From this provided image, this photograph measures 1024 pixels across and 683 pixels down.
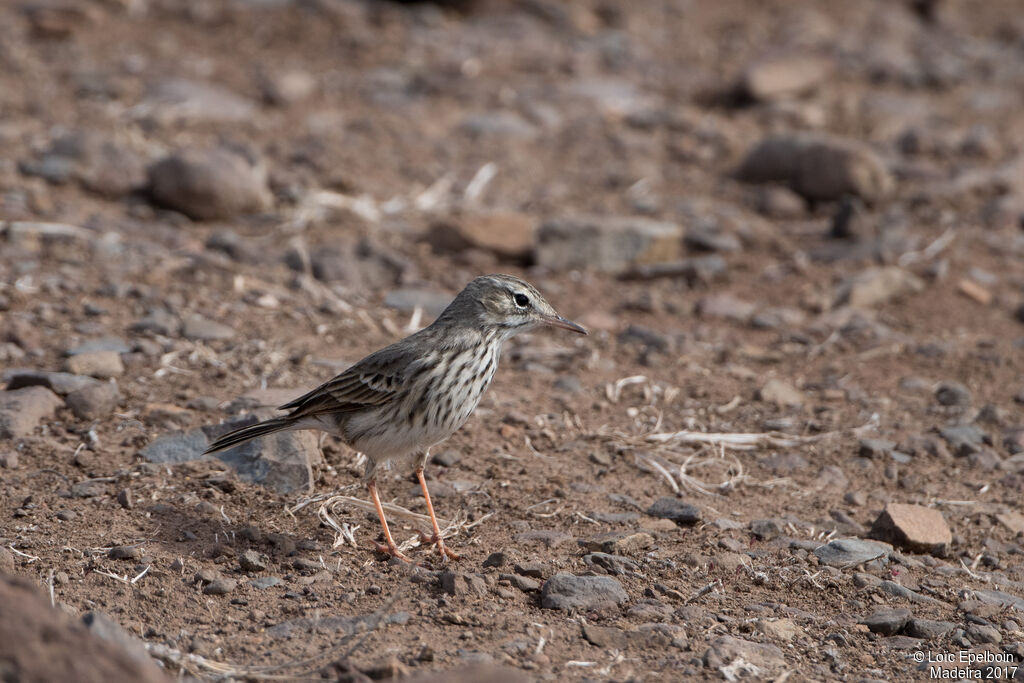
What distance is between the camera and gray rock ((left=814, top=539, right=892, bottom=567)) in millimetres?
5883

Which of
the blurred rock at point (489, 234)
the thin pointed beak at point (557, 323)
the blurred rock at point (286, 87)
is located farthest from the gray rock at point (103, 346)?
the blurred rock at point (286, 87)

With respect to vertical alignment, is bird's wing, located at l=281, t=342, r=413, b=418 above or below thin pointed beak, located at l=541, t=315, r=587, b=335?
below

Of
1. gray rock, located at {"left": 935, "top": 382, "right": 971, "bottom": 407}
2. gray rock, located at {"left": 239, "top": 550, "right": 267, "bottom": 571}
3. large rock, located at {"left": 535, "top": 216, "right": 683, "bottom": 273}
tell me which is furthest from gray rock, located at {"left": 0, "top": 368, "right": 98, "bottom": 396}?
gray rock, located at {"left": 935, "top": 382, "right": 971, "bottom": 407}

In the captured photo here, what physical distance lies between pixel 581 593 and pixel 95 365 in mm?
3651

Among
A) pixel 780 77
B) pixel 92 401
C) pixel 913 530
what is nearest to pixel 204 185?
pixel 92 401

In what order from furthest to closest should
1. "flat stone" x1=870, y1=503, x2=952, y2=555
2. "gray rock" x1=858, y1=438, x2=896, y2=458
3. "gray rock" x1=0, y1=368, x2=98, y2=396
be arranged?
"gray rock" x1=858, y1=438, x2=896, y2=458, "gray rock" x1=0, y1=368, x2=98, y2=396, "flat stone" x1=870, y1=503, x2=952, y2=555

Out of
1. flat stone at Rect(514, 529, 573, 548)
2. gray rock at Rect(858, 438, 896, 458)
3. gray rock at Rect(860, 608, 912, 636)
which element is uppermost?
gray rock at Rect(860, 608, 912, 636)

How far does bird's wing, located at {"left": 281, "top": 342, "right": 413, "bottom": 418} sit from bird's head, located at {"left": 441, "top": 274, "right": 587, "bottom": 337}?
1.42ft

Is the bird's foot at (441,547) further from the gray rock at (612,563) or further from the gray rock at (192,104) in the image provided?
the gray rock at (192,104)

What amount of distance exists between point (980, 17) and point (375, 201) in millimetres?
10905

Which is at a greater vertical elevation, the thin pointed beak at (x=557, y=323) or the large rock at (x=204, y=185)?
the thin pointed beak at (x=557, y=323)

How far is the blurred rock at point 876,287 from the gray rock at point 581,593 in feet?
16.2

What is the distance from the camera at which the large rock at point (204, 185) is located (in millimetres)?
10078

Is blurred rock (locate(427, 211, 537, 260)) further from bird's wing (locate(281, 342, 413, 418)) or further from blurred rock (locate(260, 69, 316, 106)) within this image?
bird's wing (locate(281, 342, 413, 418))
